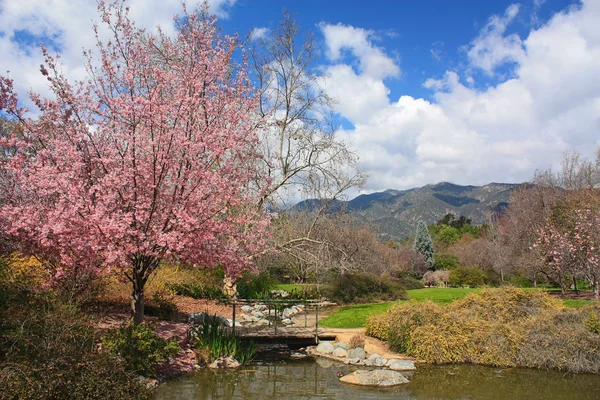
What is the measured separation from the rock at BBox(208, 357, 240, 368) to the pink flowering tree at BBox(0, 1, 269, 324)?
2166 mm

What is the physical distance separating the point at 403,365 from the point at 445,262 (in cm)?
4022

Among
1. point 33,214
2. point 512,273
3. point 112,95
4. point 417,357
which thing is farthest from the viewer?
point 512,273

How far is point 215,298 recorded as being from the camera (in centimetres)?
1831

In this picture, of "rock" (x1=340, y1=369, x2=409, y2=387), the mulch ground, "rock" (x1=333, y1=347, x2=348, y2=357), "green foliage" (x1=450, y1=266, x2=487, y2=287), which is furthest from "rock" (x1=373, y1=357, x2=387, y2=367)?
"green foliage" (x1=450, y1=266, x2=487, y2=287)

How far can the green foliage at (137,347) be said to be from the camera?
→ 8.62 meters

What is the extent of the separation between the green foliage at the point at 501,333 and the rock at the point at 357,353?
3.68 feet

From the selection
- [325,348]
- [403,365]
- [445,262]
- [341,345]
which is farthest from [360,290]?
[445,262]

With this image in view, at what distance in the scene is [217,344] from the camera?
36.3 ft

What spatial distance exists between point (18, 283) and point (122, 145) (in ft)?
11.7

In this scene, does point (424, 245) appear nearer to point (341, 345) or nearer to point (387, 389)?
point (341, 345)

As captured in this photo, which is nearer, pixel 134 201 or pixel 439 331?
pixel 134 201

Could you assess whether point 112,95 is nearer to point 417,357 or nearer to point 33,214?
point 33,214

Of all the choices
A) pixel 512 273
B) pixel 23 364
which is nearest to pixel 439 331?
pixel 23 364

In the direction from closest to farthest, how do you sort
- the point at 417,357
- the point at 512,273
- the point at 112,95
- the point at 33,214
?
the point at 33,214, the point at 112,95, the point at 417,357, the point at 512,273
